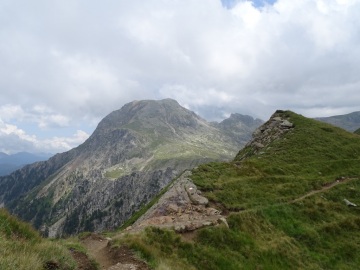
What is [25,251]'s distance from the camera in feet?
44.7

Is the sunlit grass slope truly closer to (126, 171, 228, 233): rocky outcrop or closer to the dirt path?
the dirt path

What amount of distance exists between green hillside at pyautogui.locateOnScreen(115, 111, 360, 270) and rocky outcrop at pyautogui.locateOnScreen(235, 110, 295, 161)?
49.7ft

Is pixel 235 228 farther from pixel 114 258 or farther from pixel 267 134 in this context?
pixel 267 134

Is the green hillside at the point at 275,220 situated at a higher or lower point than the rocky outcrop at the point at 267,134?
lower

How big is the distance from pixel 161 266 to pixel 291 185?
3052 cm

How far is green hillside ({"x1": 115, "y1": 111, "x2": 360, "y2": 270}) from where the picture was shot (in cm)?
2531

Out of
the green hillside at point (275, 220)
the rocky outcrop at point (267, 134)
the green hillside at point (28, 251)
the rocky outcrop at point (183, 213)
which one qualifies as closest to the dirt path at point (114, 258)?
the green hillside at point (275, 220)

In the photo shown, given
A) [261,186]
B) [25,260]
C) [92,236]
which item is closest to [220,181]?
[261,186]

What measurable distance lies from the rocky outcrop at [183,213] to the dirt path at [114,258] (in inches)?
164

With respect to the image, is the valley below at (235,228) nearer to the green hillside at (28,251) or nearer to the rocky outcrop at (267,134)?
the green hillside at (28,251)

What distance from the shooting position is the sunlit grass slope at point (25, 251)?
11252 millimetres

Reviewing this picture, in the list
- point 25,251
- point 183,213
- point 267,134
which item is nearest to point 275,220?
point 183,213

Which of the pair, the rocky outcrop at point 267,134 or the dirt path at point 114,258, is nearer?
the dirt path at point 114,258

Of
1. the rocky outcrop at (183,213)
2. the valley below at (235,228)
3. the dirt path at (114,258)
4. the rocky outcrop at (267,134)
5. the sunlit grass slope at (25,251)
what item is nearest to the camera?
the sunlit grass slope at (25,251)
